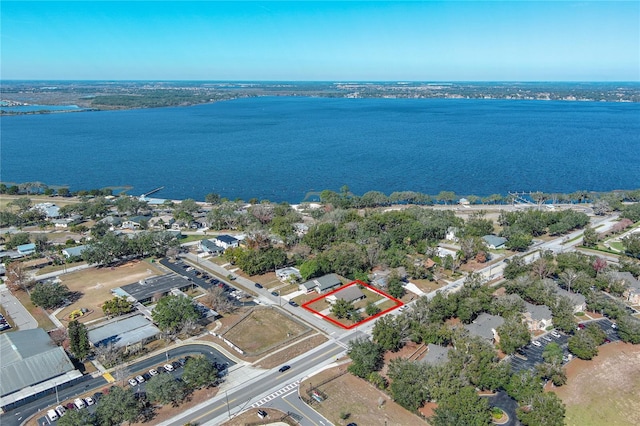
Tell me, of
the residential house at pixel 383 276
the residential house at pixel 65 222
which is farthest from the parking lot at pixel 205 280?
the residential house at pixel 65 222

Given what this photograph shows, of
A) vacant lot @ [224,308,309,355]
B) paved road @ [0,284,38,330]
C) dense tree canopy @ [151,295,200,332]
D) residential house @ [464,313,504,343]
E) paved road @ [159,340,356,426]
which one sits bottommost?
vacant lot @ [224,308,309,355]

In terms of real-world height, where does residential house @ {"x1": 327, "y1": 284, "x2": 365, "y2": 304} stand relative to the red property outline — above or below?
above

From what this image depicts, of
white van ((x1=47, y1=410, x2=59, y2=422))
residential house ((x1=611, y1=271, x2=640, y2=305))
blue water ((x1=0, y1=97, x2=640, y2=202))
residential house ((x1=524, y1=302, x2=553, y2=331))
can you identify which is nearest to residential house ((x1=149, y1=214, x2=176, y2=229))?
blue water ((x1=0, y1=97, x2=640, y2=202))

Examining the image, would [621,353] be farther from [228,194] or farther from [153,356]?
[228,194]

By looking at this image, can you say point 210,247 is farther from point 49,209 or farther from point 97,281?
point 49,209

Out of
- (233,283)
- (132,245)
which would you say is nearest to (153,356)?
(233,283)

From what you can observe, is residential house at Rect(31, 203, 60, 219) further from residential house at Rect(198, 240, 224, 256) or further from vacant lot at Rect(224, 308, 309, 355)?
vacant lot at Rect(224, 308, 309, 355)
